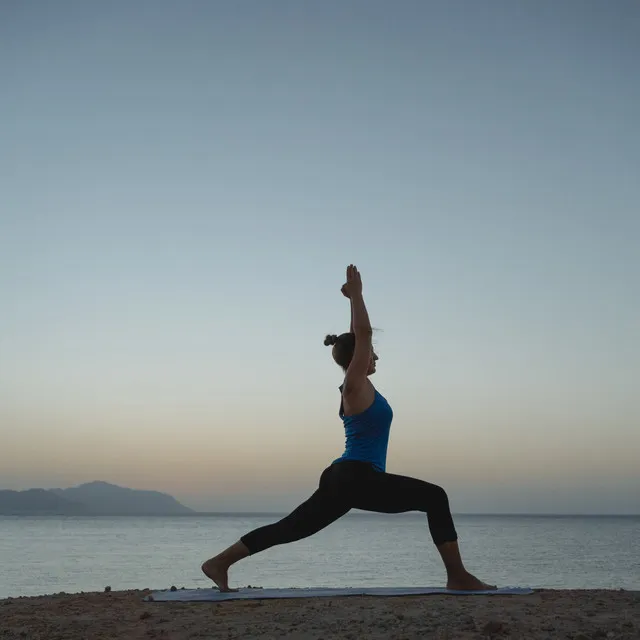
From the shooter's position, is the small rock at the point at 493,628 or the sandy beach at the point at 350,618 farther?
the sandy beach at the point at 350,618

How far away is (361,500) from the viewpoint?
19.1ft

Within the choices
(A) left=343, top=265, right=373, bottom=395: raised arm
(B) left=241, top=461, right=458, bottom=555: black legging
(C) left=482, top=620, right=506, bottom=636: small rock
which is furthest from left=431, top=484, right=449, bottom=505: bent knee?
(C) left=482, top=620, right=506, bottom=636: small rock

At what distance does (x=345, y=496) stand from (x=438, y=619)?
4.30 ft

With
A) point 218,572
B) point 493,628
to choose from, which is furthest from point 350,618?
point 218,572

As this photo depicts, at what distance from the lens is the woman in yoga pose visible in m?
5.77

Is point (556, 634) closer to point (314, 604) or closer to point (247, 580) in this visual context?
point (314, 604)

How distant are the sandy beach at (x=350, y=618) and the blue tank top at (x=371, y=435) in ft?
3.31

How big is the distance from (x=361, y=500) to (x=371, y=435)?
49 cm

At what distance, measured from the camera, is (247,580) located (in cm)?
2108

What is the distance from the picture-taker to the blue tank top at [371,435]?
229 inches

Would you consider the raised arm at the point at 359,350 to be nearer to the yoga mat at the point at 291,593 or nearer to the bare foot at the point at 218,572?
the yoga mat at the point at 291,593

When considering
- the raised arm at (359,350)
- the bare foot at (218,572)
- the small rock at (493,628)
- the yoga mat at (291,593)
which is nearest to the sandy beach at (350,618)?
the small rock at (493,628)

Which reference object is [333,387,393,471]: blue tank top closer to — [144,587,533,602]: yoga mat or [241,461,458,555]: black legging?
[241,461,458,555]: black legging

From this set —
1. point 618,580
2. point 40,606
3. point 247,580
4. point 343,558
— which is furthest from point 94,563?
point 40,606
